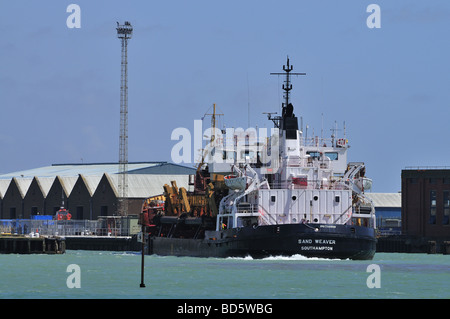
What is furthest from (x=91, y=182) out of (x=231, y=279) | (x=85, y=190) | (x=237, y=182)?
(x=231, y=279)

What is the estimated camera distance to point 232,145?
3932 inches

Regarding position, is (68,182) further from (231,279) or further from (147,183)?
(231,279)

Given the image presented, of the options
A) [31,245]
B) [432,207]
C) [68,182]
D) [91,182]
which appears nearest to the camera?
[31,245]

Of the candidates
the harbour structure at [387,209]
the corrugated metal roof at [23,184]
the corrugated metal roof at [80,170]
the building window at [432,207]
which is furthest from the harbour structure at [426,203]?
the corrugated metal roof at [23,184]

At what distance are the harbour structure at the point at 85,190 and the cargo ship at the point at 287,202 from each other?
61.2 meters

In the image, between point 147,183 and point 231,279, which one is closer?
point 231,279

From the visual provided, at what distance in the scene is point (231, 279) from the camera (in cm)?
6688

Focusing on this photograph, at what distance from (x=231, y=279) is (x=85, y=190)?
96.8m

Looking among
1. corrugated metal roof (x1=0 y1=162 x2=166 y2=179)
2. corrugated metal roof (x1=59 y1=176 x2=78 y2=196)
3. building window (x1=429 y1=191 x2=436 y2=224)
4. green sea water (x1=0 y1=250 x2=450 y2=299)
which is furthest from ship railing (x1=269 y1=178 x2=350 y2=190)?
corrugated metal roof (x1=0 y1=162 x2=166 y2=179)
